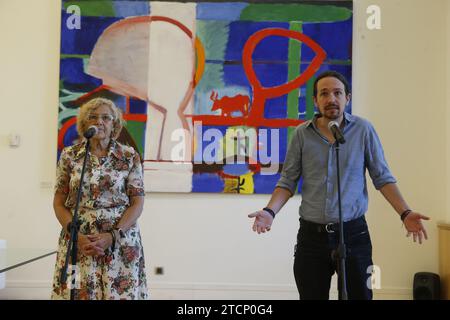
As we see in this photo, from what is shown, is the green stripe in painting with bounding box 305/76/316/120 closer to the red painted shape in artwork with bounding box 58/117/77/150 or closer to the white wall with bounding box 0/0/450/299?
the white wall with bounding box 0/0/450/299

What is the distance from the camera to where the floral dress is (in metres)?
2.06

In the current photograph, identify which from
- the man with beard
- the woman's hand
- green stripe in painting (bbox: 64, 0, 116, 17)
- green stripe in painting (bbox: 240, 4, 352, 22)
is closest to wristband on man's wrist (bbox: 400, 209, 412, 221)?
the man with beard

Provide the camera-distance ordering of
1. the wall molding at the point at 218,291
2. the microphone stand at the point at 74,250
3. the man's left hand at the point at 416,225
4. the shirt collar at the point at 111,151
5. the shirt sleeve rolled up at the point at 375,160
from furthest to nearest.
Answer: the wall molding at the point at 218,291 → the shirt collar at the point at 111,151 → the shirt sleeve rolled up at the point at 375,160 → the man's left hand at the point at 416,225 → the microphone stand at the point at 74,250

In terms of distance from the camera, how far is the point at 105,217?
6.92 feet

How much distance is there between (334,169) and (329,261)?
37 cm

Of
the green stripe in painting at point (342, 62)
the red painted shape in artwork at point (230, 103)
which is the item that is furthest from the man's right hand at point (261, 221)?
the green stripe in painting at point (342, 62)

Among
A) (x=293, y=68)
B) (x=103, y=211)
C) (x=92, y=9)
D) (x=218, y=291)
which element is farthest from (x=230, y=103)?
(x=103, y=211)

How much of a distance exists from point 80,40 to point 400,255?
311 centimetres

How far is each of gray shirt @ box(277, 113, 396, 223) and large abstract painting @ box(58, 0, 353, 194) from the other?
1820 mm

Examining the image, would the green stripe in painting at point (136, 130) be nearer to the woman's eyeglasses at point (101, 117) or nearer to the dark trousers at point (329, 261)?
the woman's eyeglasses at point (101, 117)

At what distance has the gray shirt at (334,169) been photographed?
1.94m

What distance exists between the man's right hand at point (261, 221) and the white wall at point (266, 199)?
6.60 ft
